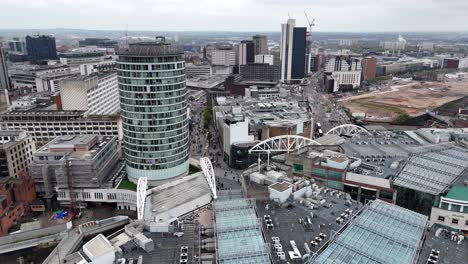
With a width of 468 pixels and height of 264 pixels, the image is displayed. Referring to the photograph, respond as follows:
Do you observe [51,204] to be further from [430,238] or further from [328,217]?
[430,238]

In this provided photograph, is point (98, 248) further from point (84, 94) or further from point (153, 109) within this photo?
point (84, 94)

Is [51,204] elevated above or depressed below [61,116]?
below

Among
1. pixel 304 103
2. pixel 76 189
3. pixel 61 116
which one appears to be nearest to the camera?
pixel 76 189

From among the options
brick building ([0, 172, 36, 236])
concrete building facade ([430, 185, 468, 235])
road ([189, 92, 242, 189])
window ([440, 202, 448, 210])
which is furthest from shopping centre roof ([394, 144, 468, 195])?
brick building ([0, 172, 36, 236])

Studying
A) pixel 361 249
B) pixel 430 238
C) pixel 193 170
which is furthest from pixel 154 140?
pixel 430 238

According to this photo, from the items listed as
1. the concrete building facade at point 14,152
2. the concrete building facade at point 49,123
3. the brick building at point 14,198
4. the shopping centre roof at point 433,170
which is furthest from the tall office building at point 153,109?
the shopping centre roof at point 433,170

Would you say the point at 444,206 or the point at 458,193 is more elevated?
the point at 458,193

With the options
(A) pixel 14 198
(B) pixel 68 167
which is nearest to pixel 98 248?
(B) pixel 68 167
